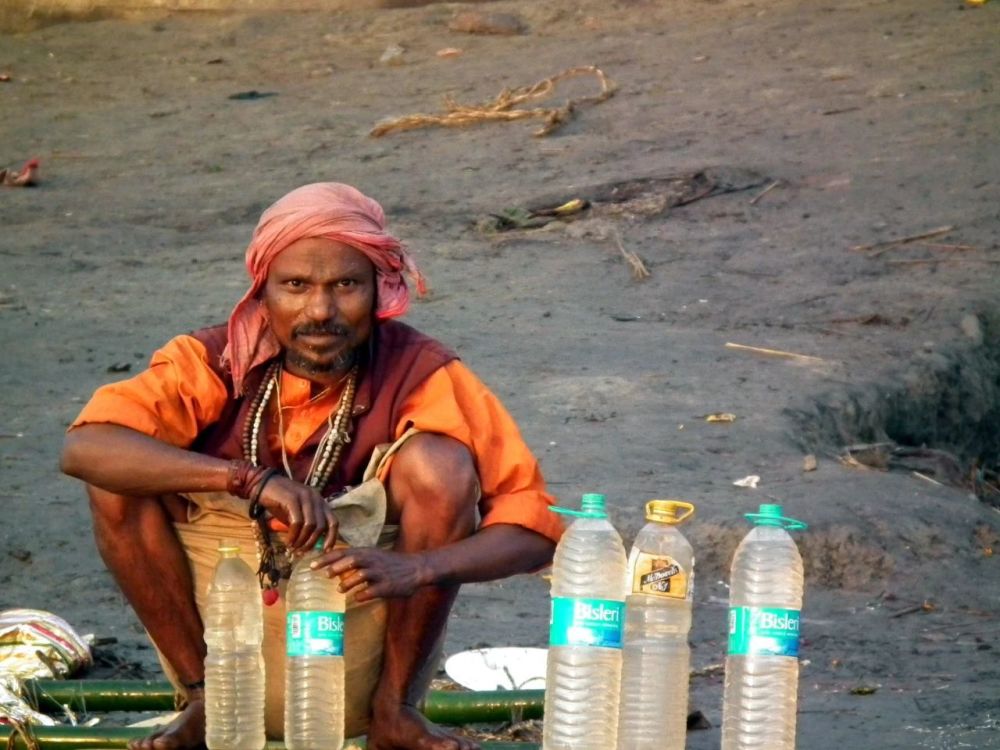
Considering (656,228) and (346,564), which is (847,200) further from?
(346,564)

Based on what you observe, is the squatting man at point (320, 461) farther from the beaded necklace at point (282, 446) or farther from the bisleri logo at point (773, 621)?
the bisleri logo at point (773, 621)

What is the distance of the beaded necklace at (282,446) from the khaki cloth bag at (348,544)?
73mm

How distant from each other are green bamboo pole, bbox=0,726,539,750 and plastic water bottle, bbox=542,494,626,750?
389 mm

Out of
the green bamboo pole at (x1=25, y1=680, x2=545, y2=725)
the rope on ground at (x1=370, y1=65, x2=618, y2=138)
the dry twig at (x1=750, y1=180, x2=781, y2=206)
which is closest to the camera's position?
the green bamboo pole at (x1=25, y1=680, x2=545, y2=725)

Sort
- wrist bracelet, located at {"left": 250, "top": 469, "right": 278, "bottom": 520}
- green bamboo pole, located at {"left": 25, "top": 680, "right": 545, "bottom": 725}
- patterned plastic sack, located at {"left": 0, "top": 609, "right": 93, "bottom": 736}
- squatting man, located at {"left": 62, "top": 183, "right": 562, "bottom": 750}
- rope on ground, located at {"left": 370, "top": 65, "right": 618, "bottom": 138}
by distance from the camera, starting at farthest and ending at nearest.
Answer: rope on ground, located at {"left": 370, "top": 65, "right": 618, "bottom": 138} < patterned plastic sack, located at {"left": 0, "top": 609, "right": 93, "bottom": 736} < green bamboo pole, located at {"left": 25, "top": 680, "right": 545, "bottom": 725} < squatting man, located at {"left": 62, "top": 183, "right": 562, "bottom": 750} < wrist bracelet, located at {"left": 250, "top": 469, "right": 278, "bottom": 520}

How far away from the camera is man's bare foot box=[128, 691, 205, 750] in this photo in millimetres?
3894

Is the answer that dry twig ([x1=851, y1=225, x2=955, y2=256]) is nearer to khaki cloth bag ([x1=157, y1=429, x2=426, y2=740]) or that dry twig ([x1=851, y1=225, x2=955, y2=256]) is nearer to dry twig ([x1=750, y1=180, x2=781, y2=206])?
dry twig ([x1=750, y1=180, x2=781, y2=206])

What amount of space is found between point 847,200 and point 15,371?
4.82 m

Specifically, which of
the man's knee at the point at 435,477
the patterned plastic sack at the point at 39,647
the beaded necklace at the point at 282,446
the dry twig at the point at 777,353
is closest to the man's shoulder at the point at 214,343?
the beaded necklace at the point at 282,446

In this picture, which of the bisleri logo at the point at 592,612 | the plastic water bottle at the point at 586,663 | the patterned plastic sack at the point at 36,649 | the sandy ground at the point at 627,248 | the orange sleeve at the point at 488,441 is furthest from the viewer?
the sandy ground at the point at 627,248

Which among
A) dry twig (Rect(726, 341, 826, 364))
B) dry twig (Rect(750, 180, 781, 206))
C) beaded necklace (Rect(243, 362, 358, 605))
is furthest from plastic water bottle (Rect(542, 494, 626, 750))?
dry twig (Rect(750, 180, 781, 206))

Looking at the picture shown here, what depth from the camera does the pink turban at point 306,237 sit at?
390 cm

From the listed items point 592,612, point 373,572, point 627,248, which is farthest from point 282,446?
point 627,248

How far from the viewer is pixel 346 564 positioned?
3.63 m
